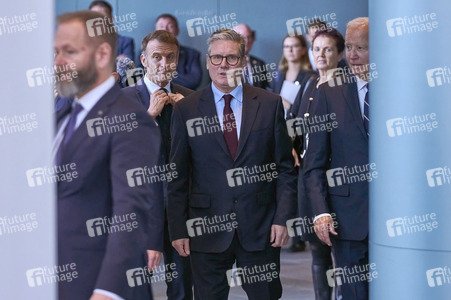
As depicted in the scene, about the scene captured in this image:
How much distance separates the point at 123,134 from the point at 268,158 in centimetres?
196

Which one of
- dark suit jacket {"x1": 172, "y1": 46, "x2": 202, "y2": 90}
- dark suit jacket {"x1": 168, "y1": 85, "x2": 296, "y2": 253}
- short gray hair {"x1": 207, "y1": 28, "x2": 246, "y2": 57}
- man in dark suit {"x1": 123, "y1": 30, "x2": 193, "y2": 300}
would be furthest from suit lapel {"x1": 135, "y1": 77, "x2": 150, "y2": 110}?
dark suit jacket {"x1": 172, "y1": 46, "x2": 202, "y2": 90}

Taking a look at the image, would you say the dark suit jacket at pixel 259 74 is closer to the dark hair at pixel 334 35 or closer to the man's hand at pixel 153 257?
the dark hair at pixel 334 35

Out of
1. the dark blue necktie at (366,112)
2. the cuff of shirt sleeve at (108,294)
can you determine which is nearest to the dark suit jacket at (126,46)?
the dark blue necktie at (366,112)

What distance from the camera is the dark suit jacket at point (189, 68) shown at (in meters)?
9.19

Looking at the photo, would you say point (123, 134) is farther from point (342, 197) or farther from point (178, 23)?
point (178, 23)

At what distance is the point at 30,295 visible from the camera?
9.19 feet

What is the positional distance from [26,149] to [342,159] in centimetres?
300

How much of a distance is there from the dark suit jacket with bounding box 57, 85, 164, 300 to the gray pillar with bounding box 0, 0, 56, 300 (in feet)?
1.90

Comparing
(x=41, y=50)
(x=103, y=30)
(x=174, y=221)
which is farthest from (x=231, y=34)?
(x=41, y=50)

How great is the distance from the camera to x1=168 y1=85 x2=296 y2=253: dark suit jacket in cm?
527

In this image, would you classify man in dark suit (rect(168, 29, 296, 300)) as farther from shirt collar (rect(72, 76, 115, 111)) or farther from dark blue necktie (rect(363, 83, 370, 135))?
shirt collar (rect(72, 76, 115, 111))

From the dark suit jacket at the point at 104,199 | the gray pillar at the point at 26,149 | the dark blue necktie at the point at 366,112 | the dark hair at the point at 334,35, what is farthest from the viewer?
the dark hair at the point at 334,35

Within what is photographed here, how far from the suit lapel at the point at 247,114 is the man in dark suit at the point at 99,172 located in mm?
1713

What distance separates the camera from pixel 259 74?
9461 mm
